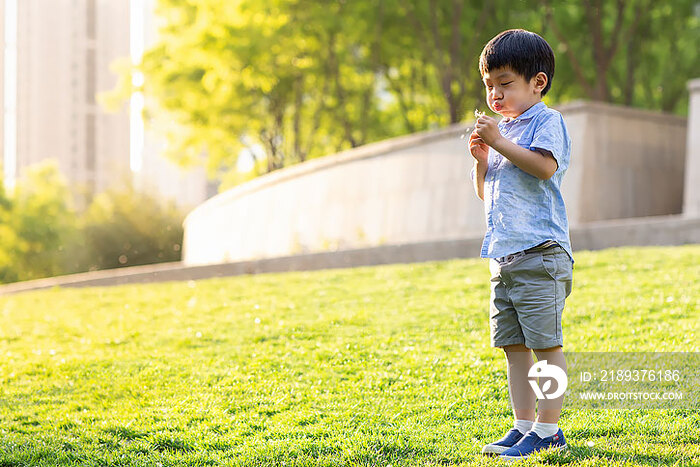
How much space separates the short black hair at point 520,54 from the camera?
3627 millimetres

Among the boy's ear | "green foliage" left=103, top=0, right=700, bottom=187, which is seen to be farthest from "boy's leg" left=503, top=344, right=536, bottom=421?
"green foliage" left=103, top=0, right=700, bottom=187

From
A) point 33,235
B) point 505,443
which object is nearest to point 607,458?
point 505,443

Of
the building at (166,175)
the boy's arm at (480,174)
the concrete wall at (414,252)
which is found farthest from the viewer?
the building at (166,175)

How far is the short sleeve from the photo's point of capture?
11.8 feet

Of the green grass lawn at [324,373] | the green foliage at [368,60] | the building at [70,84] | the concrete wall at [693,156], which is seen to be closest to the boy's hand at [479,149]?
the green grass lawn at [324,373]

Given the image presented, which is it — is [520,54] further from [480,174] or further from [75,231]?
[75,231]

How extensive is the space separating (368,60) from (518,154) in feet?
65.6

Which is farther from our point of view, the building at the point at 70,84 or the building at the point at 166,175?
the building at the point at 70,84

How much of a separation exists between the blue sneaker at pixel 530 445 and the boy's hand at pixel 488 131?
1.27m

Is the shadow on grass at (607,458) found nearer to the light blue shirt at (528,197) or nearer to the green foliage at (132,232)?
the light blue shirt at (528,197)

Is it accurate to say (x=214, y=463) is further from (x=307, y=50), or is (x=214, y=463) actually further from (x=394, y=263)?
(x=307, y=50)

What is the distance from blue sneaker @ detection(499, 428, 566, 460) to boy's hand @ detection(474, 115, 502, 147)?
1273 millimetres

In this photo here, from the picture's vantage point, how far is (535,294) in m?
3.59

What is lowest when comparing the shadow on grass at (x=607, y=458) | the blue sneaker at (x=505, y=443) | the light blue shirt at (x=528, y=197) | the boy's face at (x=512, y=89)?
the shadow on grass at (x=607, y=458)
